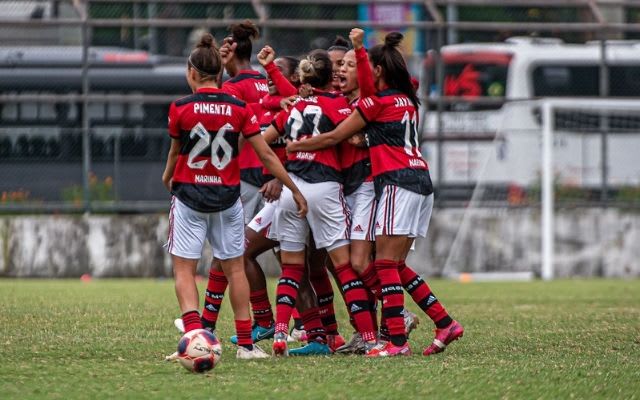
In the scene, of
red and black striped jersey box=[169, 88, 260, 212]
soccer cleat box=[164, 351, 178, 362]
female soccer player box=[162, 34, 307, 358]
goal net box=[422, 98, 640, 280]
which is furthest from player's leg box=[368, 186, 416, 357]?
goal net box=[422, 98, 640, 280]

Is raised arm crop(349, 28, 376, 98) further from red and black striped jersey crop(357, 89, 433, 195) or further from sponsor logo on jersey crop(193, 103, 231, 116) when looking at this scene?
sponsor logo on jersey crop(193, 103, 231, 116)

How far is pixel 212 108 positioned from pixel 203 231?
76cm

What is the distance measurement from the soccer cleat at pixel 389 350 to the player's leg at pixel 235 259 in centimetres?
73

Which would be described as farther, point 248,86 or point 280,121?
point 248,86

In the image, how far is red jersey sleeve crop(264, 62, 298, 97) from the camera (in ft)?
28.9

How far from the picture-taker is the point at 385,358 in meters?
7.81

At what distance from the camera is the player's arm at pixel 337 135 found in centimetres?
814

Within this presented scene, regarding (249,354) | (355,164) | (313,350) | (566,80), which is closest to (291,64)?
(355,164)

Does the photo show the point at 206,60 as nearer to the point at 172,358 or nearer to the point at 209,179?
the point at 209,179

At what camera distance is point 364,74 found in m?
8.05

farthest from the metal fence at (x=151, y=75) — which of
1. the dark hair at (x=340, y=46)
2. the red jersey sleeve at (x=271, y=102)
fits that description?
the red jersey sleeve at (x=271, y=102)

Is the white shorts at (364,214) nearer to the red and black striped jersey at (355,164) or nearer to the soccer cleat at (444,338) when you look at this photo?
the red and black striped jersey at (355,164)

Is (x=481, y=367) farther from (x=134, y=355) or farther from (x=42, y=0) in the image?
(x=42, y=0)

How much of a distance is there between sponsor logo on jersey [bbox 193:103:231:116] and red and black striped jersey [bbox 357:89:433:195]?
1.01 metres
